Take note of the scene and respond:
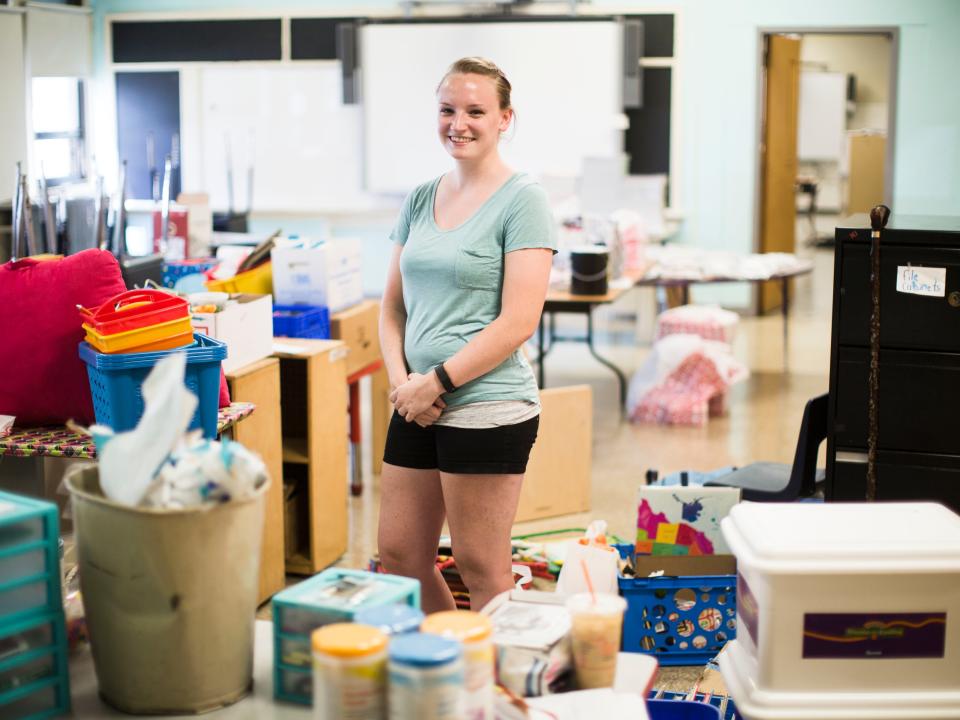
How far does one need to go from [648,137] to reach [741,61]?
86 cm

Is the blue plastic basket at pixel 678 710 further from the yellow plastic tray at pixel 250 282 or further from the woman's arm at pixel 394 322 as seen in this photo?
the yellow plastic tray at pixel 250 282

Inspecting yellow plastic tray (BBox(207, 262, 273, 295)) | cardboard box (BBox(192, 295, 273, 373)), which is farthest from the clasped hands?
yellow plastic tray (BBox(207, 262, 273, 295))

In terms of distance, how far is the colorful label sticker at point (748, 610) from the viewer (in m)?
1.84

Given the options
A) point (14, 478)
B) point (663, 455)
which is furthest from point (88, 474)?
point (663, 455)

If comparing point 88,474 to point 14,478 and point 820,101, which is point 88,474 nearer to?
point 14,478

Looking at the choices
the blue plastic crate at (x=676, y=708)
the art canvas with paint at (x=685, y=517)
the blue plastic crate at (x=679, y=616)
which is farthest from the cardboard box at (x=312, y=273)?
the blue plastic crate at (x=676, y=708)

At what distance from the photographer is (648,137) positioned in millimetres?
9102

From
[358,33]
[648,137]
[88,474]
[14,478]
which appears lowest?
[14,478]

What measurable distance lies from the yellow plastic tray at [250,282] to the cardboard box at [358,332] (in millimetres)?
269

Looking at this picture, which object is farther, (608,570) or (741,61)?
(741,61)

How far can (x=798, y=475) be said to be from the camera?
357 centimetres

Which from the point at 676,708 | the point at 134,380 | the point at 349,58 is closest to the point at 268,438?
the point at 134,380

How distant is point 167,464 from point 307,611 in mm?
259

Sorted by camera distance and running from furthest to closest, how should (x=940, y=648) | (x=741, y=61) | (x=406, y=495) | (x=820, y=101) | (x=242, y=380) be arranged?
(x=820, y=101) → (x=741, y=61) → (x=242, y=380) → (x=406, y=495) → (x=940, y=648)
